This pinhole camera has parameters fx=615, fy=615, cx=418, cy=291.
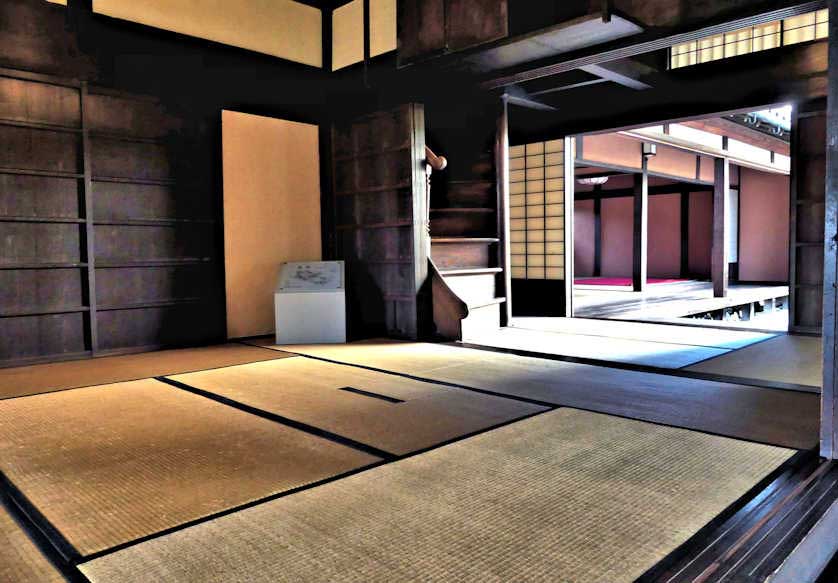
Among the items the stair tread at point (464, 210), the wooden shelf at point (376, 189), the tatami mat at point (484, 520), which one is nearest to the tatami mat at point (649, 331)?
the stair tread at point (464, 210)

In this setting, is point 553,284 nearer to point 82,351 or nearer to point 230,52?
point 230,52

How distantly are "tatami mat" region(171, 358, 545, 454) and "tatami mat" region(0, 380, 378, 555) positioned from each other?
185 mm

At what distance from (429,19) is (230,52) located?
5.72ft

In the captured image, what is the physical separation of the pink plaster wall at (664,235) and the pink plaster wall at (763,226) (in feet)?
4.46

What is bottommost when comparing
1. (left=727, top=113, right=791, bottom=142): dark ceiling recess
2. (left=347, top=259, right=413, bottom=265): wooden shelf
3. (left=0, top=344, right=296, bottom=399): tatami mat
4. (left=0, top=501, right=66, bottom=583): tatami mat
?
(left=0, top=501, right=66, bottom=583): tatami mat

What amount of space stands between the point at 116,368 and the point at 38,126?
5.77 ft

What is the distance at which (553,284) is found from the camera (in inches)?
281

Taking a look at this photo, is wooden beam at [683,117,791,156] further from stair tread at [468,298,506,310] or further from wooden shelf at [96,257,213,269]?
wooden shelf at [96,257,213,269]

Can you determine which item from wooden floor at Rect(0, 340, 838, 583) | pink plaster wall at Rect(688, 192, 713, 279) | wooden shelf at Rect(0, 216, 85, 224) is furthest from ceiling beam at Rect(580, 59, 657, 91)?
pink plaster wall at Rect(688, 192, 713, 279)

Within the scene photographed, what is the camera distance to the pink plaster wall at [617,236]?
1474cm

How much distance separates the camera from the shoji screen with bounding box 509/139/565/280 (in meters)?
7.14

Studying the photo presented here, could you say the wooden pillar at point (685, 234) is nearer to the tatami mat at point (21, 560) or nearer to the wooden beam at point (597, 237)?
the wooden beam at point (597, 237)

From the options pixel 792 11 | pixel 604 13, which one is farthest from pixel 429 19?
pixel 792 11

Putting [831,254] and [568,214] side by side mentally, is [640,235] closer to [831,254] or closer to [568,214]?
[568,214]
